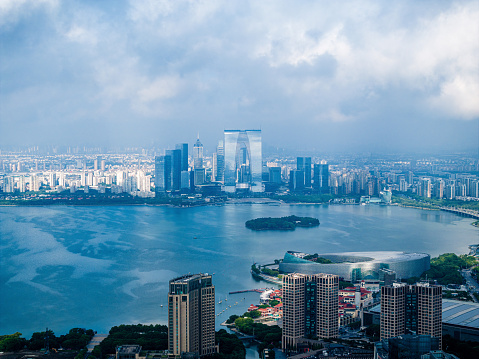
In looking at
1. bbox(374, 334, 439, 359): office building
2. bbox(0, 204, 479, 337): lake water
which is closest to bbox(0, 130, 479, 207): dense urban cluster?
bbox(0, 204, 479, 337): lake water

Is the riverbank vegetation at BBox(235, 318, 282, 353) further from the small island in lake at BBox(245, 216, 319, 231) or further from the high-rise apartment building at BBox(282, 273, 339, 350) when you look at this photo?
the small island in lake at BBox(245, 216, 319, 231)

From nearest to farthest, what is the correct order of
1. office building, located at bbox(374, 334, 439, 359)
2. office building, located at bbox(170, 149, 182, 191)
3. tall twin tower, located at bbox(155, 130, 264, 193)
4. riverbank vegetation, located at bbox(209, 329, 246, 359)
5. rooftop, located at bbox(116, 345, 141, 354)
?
1. office building, located at bbox(374, 334, 439, 359)
2. rooftop, located at bbox(116, 345, 141, 354)
3. riverbank vegetation, located at bbox(209, 329, 246, 359)
4. office building, located at bbox(170, 149, 182, 191)
5. tall twin tower, located at bbox(155, 130, 264, 193)

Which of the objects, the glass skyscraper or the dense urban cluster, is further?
the glass skyscraper

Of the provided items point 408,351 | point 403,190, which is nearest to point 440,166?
point 403,190

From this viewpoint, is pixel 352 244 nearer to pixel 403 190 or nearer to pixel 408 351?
pixel 408 351

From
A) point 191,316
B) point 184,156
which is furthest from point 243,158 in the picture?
point 191,316

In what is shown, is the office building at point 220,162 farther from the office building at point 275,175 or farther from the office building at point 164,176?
the office building at point 164,176
